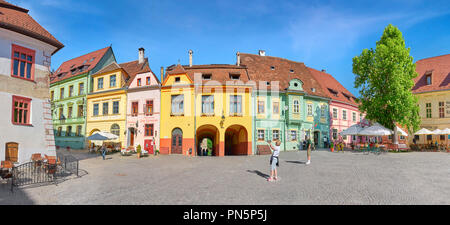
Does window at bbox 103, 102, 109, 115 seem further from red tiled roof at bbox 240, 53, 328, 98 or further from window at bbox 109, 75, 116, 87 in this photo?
red tiled roof at bbox 240, 53, 328, 98

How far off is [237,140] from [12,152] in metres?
21.1

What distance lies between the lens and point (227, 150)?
3341 cm

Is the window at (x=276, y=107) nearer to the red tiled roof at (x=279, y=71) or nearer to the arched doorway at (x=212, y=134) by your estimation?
the red tiled roof at (x=279, y=71)

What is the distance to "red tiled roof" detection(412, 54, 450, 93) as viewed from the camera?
3322 cm

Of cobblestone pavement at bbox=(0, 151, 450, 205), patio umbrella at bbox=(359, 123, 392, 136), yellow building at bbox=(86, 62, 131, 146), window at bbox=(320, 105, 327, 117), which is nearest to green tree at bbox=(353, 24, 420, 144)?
patio umbrella at bbox=(359, 123, 392, 136)

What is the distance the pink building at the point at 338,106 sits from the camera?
115 ft

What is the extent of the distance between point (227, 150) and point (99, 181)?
878 inches

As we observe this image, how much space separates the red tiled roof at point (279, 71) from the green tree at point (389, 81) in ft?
20.6

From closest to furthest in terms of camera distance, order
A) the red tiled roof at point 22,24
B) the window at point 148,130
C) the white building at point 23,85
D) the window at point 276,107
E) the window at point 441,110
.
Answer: the white building at point 23,85
the red tiled roof at point 22,24
the window at point 148,130
the window at point 276,107
the window at point 441,110

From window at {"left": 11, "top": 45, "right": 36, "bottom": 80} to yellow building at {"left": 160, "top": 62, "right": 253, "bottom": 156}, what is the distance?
12896 millimetres

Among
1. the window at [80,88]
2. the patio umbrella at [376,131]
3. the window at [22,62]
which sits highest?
the window at [80,88]

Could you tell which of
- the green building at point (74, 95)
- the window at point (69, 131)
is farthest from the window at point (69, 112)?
the window at point (69, 131)
